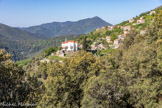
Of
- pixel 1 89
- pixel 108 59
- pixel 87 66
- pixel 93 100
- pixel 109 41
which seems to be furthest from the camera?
pixel 109 41

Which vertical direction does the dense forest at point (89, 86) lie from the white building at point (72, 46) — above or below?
below

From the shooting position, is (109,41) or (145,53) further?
(109,41)

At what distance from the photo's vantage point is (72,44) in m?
76.8

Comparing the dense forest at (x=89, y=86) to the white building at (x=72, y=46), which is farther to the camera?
the white building at (x=72, y=46)

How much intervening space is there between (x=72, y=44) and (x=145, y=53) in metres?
61.6

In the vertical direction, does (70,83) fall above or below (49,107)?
above

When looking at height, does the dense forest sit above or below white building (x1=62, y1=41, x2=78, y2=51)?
below

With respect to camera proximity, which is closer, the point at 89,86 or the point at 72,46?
the point at 89,86

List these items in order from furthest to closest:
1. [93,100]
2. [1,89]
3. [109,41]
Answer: [109,41], [1,89], [93,100]

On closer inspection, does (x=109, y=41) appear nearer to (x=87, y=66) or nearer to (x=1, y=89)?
(x=87, y=66)

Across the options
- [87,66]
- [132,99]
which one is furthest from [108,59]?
[132,99]

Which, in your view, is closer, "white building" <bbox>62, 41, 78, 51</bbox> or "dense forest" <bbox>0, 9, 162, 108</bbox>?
"dense forest" <bbox>0, 9, 162, 108</bbox>

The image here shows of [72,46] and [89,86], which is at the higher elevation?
[72,46]

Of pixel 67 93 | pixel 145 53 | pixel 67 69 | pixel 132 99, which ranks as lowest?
pixel 132 99
